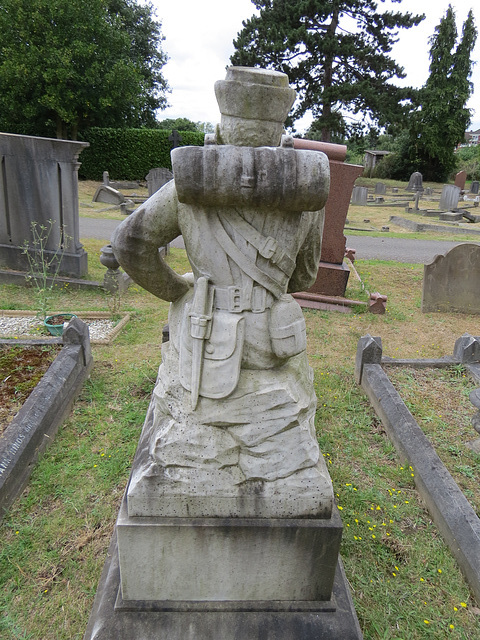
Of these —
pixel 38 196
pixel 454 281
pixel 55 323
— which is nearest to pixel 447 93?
pixel 454 281

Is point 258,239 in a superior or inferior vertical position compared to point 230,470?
superior

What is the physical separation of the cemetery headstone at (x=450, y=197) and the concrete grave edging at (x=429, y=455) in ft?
60.0

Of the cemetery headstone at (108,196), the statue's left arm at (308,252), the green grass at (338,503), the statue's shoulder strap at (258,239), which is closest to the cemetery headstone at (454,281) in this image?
the green grass at (338,503)

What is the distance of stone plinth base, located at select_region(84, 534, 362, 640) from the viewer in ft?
6.86

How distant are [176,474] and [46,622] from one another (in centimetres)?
123

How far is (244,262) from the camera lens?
2.01 metres

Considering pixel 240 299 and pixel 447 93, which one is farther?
pixel 447 93

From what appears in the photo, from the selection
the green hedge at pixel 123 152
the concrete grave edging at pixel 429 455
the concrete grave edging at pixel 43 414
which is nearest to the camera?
the concrete grave edging at pixel 429 455

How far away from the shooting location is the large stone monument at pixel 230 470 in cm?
204

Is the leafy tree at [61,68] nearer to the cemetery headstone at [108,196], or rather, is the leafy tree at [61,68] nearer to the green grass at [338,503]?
the cemetery headstone at [108,196]

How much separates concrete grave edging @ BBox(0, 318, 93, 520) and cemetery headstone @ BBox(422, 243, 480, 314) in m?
5.60

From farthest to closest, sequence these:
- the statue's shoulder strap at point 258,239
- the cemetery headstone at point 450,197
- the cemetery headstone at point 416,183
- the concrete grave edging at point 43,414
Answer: the cemetery headstone at point 416,183 → the cemetery headstone at point 450,197 → the concrete grave edging at point 43,414 → the statue's shoulder strap at point 258,239

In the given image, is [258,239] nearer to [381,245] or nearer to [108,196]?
[381,245]

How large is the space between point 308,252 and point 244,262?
16.4 inches
